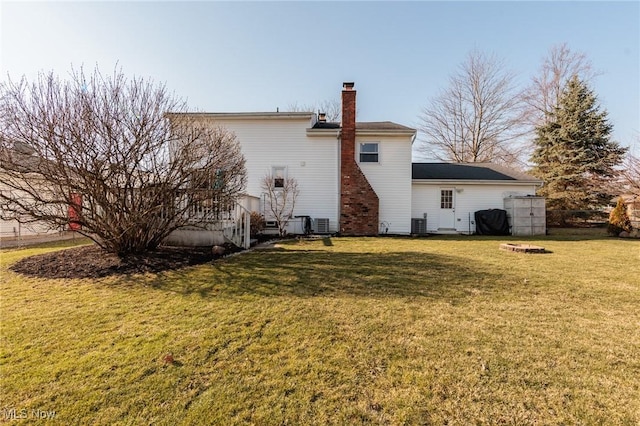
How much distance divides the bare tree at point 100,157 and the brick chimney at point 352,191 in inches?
281

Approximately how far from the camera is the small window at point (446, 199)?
48.6ft

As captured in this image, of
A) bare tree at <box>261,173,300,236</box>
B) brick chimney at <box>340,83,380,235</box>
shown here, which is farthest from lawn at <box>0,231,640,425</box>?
brick chimney at <box>340,83,380,235</box>

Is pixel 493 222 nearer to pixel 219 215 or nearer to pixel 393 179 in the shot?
pixel 393 179

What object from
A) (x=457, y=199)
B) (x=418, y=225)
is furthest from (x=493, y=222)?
(x=418, y=225)

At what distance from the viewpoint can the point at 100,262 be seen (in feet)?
20.6

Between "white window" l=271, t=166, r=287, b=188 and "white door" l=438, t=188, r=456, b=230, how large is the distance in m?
8.20

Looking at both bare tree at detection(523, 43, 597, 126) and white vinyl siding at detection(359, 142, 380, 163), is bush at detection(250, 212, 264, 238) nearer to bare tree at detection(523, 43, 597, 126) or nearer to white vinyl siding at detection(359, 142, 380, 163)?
white vinyl siding at detection(359, 142, 380, 163)

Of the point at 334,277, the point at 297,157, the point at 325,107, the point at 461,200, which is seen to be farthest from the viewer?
the point at 325,107

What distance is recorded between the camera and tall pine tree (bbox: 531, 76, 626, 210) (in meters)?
18.0

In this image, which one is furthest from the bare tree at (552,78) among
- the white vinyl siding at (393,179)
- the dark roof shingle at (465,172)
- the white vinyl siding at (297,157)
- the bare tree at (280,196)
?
the bare tree at (280,196)

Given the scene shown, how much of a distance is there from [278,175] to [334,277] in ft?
29.0

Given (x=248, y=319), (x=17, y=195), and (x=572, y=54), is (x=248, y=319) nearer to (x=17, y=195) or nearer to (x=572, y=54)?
(x=17, y=195)

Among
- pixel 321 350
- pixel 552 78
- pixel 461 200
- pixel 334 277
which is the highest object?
pixel 552 78

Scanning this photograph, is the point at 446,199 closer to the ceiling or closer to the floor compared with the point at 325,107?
closer to the floor
